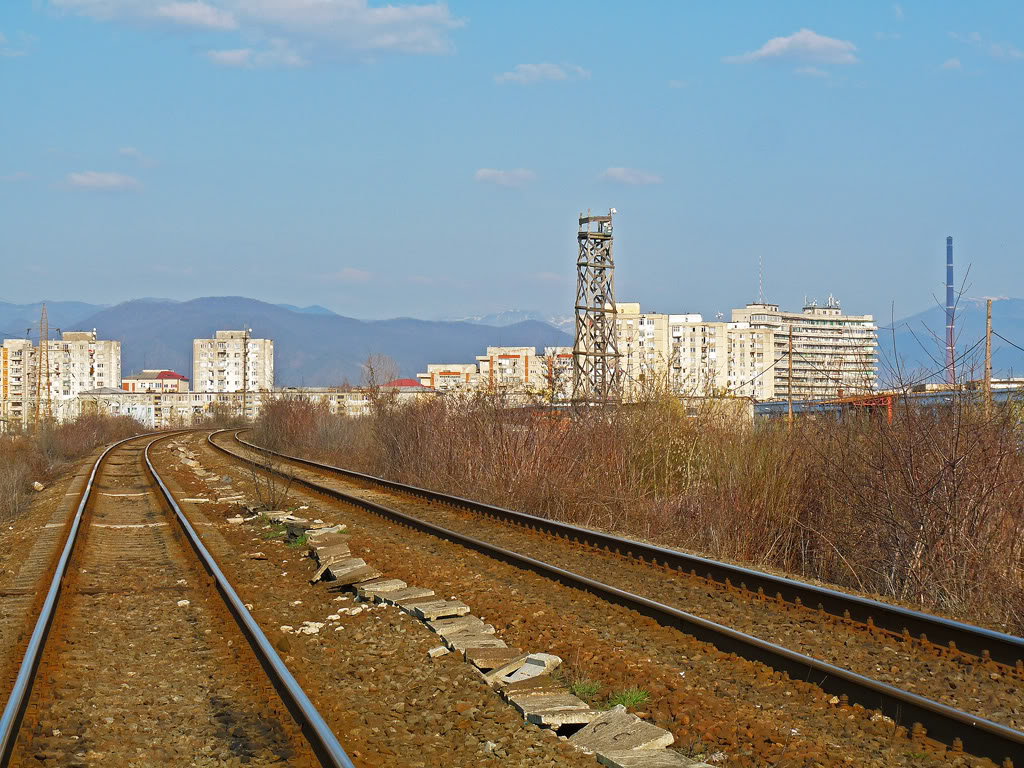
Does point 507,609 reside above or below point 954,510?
below

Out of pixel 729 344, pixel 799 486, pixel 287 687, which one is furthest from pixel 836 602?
pixel 729 344

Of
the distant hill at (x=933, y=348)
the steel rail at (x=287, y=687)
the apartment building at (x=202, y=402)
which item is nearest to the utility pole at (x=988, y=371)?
the distant hill at (x=933, y=348)

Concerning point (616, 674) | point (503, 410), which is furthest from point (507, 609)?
point (503, 410)

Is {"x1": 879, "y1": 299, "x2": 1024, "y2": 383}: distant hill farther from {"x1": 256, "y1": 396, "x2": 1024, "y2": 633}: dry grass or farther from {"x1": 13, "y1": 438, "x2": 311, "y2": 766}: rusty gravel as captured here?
{"x1": 13, "y1": 438, "x2": 311, "y2": 766}: rusty gravel

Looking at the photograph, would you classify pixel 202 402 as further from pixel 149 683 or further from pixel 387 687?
pixel 387 687

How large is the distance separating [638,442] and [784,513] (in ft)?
13.4

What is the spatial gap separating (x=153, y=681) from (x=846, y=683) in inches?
188

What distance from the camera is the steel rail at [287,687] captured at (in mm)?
5199

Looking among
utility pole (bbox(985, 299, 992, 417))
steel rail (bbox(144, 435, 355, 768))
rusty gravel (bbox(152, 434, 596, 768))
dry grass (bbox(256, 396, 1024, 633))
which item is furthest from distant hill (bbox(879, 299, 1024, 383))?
steel rail (bbox(144, 435, 355, 768))

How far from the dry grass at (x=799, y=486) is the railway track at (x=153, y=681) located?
5.77m

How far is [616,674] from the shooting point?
6719mm

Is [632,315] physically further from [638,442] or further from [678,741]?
[678,741]

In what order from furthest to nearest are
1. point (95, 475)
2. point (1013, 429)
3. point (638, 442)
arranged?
point (95, 475)
point (638, 442)
point (1013, 429)

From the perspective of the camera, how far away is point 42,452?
34812mm
